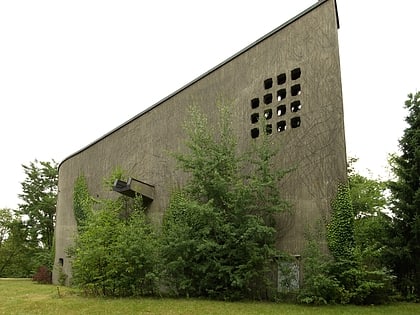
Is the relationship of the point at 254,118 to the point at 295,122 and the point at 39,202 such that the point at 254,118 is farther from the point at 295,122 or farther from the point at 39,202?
the point at 39,202

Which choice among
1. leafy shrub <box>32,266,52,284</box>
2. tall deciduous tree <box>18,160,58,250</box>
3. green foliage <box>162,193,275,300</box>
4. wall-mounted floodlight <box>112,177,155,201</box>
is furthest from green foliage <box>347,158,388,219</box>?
tall deciduous tree <box>18,160,58,250</box>

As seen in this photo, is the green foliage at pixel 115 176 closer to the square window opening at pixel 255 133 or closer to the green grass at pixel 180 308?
the green grass at pixel 180 308

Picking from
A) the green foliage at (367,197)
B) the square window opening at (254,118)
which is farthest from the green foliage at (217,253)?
the green foliage at (367,197)

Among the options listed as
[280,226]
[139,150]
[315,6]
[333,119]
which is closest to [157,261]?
[280,226]

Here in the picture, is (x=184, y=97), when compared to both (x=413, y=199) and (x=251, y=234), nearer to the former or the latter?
(x=251, y=234)

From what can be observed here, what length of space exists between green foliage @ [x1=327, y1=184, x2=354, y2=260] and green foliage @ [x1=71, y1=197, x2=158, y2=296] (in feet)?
19.7

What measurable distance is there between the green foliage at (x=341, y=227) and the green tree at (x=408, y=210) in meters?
1.72

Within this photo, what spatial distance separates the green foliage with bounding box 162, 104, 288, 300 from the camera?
498 inches

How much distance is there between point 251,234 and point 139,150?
8.37 metres

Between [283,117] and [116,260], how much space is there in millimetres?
7906

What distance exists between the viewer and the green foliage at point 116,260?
44.1 ft

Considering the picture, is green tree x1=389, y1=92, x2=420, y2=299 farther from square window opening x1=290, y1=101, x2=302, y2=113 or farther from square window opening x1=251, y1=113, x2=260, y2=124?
square window opening x1=251, y1=113, x2=260, y2=124

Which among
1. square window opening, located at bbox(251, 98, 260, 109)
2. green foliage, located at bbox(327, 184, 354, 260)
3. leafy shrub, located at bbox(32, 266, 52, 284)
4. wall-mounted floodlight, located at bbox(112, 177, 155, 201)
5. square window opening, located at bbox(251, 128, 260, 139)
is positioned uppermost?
square window opening, located at bbox(251, 98, 260, 109)

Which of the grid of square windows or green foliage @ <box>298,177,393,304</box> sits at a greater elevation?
the grid of square windows
